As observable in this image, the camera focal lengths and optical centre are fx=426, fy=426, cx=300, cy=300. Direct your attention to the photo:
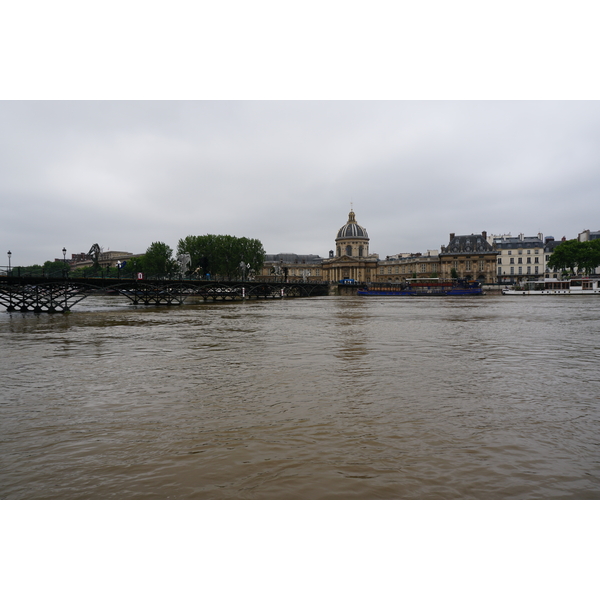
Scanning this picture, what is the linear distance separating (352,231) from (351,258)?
14114mm

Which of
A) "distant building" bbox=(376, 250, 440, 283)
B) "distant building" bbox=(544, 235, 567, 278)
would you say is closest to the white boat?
"distant building" bbox=(544, 235, 567, 278)

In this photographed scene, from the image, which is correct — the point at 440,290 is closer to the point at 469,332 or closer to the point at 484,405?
the point at 469,332

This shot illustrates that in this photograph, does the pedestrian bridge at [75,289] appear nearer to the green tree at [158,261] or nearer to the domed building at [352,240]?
the green tree at [158,261]

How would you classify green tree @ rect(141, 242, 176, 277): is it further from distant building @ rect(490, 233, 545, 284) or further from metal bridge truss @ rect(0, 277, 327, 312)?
distant building @ rect(490, 233, 545, 284)

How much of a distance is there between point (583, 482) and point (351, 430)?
9.54 feet

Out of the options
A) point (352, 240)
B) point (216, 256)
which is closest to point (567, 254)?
point (216, 256)

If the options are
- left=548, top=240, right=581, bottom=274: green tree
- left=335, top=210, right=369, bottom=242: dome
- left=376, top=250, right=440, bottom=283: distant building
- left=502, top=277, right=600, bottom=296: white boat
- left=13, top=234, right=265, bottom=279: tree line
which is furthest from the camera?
left=335, top=210, right=369, bottom=242: dome

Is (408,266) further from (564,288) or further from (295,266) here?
(564,288)

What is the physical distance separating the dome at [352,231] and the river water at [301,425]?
5582 inches

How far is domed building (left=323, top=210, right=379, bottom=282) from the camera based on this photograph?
145 meters

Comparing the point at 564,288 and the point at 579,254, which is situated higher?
the point at 579,254

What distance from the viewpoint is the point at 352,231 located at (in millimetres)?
154375

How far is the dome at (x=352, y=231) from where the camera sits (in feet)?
503

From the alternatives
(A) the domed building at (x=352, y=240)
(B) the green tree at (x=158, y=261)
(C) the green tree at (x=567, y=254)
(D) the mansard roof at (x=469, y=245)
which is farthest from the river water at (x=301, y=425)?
(A) the domed building at (x=352, y=240)
